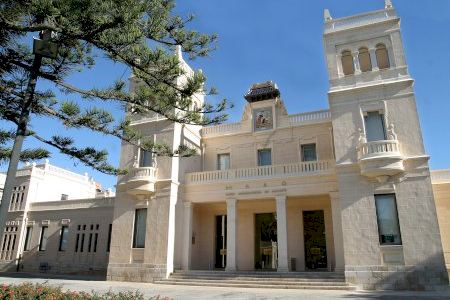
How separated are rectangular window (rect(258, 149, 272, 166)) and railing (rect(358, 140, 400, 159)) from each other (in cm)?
676

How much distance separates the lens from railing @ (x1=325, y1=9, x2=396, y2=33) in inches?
716

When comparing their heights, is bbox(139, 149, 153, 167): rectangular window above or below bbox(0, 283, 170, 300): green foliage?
above

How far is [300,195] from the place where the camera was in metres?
18.7

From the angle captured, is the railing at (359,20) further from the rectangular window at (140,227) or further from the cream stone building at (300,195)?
the rectangular window at (140,227)

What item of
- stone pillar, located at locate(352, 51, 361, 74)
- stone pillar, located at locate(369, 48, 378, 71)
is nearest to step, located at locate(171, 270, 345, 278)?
stone pillar, located at locate(352, 51, 361, 74)

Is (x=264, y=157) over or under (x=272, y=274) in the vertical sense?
over

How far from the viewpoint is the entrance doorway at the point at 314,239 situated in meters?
19.7

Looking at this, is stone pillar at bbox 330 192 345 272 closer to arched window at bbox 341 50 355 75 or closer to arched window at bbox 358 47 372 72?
arched window at bbox 341 50 355 75

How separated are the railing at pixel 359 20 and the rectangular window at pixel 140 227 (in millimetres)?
14519

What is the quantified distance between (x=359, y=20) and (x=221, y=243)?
49.8 feet

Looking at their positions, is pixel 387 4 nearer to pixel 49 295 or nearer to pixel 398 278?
pixel 398 278

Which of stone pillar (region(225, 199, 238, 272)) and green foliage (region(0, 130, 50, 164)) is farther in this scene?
stone pillar (region(225, 199, 238, 272))

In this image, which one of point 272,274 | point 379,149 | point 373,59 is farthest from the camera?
point 373,59

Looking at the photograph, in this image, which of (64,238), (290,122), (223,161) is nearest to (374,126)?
(290,122)
